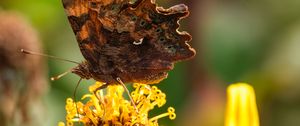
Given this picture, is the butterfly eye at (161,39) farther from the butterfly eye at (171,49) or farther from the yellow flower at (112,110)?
the yellow flower at (112,110)

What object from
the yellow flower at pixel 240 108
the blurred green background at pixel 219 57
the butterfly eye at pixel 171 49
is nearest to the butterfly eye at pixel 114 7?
the butterfly eye at pixel 171 49

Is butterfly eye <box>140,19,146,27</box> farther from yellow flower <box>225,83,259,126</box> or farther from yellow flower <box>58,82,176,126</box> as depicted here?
yellow flower <box>225,83,259,126</box>

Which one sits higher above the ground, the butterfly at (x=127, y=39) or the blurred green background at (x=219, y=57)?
the blurred green background at (x=219, y=57)

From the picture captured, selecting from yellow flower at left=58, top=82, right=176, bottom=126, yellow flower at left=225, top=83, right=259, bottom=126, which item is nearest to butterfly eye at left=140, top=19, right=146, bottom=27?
yellow flower at left=58, top=82, right=176, bottom=126

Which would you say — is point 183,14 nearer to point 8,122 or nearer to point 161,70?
point 161,70

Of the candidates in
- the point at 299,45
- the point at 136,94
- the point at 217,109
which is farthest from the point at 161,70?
the point at 299,45

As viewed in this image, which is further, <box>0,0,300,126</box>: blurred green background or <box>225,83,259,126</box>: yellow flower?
<box>0,0,300,126</box>: blurred green background
